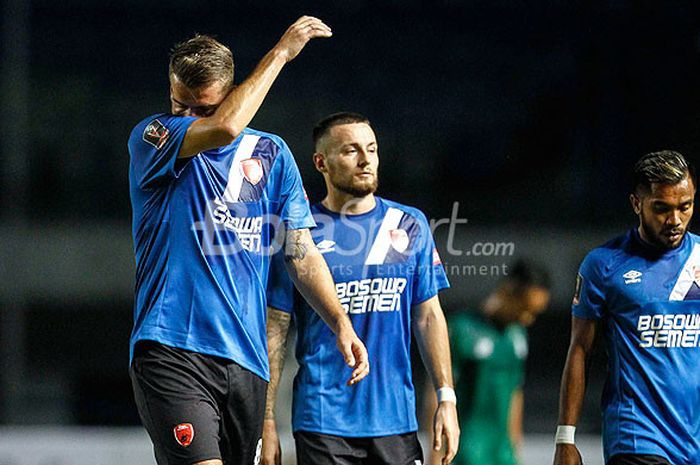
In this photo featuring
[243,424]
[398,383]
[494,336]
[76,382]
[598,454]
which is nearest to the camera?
[243,424]

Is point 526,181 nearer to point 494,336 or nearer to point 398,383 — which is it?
point 494,336

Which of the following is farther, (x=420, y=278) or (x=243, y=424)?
(x=420, y=278)

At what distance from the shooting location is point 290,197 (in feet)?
14.0

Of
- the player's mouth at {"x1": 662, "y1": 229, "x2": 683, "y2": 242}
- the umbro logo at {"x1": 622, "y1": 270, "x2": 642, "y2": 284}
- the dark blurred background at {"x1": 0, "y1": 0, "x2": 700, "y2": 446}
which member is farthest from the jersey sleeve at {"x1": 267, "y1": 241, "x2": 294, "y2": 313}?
the dark blurred background at {"x1": 0, "y1": 0, "x2": 700, "y2": 446}

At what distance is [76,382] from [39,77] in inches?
75.7

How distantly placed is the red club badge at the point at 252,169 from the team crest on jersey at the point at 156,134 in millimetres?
262

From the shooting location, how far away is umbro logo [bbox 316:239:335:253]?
5.14 m

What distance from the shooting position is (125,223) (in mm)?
8414

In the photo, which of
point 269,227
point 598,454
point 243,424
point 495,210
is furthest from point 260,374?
point 495,210

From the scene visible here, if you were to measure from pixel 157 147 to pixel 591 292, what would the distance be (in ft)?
5.41

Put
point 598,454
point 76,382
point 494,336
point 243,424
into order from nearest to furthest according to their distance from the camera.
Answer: point 243,424 < point 494,336 < point 598,454 < point 76,382

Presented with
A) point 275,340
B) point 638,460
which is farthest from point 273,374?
point 638,460

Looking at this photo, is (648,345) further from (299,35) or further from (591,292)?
(299,35)

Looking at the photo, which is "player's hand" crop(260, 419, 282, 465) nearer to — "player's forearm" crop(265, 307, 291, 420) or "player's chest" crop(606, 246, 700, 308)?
"player's forearm" crop(265, 307, 291, 420)
